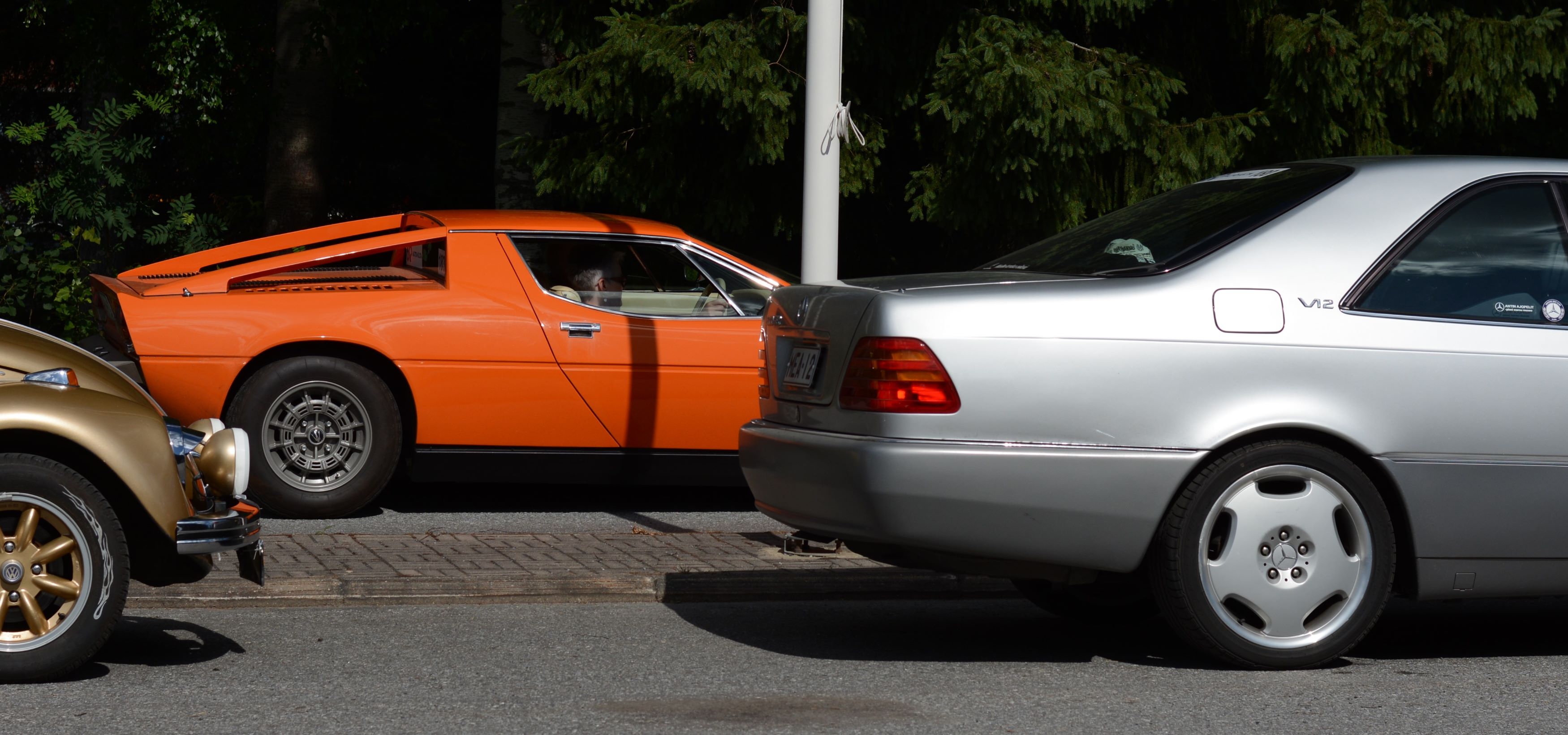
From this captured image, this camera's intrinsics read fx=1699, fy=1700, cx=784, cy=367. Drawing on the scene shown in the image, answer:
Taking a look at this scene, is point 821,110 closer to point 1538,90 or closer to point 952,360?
point 952,360

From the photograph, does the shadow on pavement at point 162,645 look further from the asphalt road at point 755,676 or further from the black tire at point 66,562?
the black tire at point 66,562

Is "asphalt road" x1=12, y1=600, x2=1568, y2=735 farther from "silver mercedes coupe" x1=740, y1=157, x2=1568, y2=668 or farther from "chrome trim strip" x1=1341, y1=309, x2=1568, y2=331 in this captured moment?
"chrome trim strip" x1=1341, y1=309, x2=1568, y2=331

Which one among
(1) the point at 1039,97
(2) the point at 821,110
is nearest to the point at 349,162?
(1) the point at 1039,97

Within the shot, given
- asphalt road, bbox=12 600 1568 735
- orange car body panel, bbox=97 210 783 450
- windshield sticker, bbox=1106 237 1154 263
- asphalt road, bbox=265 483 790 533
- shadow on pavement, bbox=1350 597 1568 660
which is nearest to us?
asphalt road, bbox=12 600 1568 735

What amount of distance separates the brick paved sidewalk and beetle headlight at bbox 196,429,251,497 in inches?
45.9

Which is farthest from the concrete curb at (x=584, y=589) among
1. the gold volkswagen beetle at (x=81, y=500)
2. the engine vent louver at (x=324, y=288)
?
the engine vent louver at (x=324, y=288)

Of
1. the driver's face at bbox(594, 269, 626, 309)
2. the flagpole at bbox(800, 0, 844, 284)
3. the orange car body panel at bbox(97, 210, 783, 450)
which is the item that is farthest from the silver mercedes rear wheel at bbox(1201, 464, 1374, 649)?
the driver's face at bbox(594, 269, 626, 309)

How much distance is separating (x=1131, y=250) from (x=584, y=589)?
8.10 feet

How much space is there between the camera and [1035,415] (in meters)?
4.90

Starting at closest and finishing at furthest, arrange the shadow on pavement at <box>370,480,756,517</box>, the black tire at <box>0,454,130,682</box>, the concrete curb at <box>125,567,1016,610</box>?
the black tire at <box>0,454,130,682</box>
the concrete curb at <box>125,567,1016,610</box>
the shadow on pavement at <box>370,480,756,517</box>

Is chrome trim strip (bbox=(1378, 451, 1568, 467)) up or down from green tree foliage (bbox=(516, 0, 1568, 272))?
down

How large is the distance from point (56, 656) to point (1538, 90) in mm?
11229

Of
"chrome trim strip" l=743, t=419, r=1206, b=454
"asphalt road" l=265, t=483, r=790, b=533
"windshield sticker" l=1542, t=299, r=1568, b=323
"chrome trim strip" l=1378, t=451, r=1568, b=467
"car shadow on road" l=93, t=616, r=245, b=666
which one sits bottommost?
"car shadow on road" l=93, t=616, r=245, b=666

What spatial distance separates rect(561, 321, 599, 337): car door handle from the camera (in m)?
8.30
